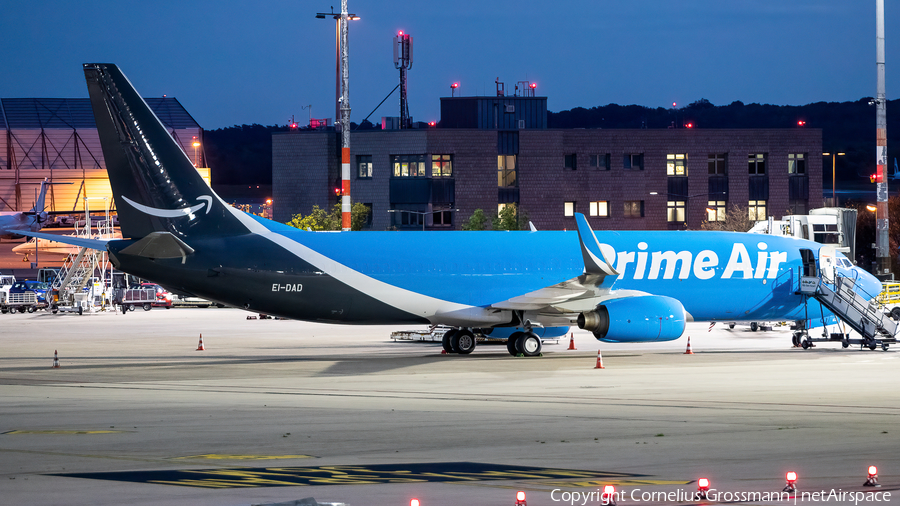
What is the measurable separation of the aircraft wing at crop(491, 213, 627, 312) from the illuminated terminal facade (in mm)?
68063

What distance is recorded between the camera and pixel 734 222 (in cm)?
9350

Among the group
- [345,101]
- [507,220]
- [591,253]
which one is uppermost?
[345,101]

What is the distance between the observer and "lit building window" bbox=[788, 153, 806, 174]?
10088 cm

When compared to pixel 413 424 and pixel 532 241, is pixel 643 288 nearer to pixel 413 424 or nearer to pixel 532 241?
pixel 532 241

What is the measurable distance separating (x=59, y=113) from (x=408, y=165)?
4746 centimetres

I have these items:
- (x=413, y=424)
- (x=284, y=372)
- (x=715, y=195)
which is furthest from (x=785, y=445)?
(x=715, y=195)

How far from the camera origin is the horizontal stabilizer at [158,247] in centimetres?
2792

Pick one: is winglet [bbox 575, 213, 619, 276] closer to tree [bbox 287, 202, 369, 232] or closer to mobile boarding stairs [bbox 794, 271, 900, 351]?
mobile boarding stairs [bbox 794, 271, 900, 351]

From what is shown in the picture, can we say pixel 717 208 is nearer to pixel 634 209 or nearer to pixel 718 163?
pixel 718 163

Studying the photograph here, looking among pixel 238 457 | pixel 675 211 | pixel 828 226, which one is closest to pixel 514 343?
pixel 238 457

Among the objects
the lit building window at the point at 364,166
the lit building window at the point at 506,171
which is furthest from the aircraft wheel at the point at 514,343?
the lit building window at the point at 364,166

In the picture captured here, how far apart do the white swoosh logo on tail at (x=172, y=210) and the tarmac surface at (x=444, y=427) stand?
4.49 meters

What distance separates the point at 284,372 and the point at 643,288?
11.8 meters

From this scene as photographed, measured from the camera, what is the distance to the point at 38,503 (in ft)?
34.3
